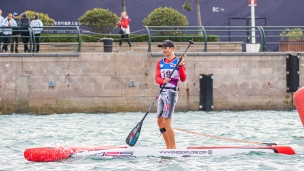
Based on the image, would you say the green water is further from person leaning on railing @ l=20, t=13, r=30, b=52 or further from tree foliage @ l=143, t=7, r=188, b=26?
tree foliage @ l=143, t=7, r=188, b=26

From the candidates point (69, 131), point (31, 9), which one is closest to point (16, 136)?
point (69, 131)

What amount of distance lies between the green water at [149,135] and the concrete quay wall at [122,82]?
0.63 metres

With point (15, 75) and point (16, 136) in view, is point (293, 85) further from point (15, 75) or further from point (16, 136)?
point (16, 136)

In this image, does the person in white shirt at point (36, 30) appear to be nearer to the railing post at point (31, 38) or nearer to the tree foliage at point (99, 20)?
the railing post at point (31, 38)

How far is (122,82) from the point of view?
100 ft

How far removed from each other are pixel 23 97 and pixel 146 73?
3.74 m

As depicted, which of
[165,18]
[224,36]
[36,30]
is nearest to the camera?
[224,36]

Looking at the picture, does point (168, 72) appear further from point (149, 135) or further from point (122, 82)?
point (122, 82)

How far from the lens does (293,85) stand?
1231 inches

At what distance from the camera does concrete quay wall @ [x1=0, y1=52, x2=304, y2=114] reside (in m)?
30.0

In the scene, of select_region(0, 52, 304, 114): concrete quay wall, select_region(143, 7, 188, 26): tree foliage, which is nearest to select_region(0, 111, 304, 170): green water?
select_region(0, 52, 304, 114): concrete quay wall

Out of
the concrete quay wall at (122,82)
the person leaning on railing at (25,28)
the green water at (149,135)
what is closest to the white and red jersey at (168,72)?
the green water at (149,135)

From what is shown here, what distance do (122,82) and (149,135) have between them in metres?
7.22

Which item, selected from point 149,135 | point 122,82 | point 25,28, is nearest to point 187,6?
point 122,82
